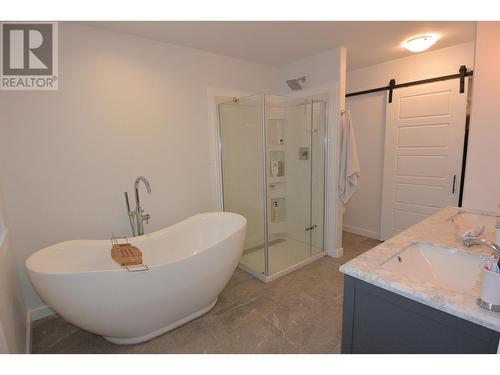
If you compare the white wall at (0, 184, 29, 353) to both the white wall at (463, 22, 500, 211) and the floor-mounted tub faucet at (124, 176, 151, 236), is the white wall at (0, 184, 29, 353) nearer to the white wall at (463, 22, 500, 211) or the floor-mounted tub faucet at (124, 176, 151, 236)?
the floor-mounted tub faucet at (124, 176, 151, 236)

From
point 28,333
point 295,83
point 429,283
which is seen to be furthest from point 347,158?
point 28,333

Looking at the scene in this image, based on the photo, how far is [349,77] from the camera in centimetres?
376

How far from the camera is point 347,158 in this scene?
300cm

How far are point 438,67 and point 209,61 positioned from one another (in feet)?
8.64

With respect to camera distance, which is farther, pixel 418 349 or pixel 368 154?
pixel 368 154

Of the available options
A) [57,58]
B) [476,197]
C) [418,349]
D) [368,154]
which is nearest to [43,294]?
[57,58]

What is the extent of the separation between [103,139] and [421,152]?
3.56m

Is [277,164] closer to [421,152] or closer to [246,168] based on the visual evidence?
[246,168]

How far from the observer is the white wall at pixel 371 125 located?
3.15m

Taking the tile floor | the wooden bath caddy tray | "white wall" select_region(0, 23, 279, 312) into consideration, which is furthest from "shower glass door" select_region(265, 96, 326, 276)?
the wooden bath caddy tray

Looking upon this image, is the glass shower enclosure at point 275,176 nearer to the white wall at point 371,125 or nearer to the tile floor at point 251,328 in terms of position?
the tile floor at point 251,328

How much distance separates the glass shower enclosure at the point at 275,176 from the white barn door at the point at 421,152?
1029mm

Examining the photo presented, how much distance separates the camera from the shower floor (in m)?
2.94

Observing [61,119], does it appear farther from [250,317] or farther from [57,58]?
[250,317]
